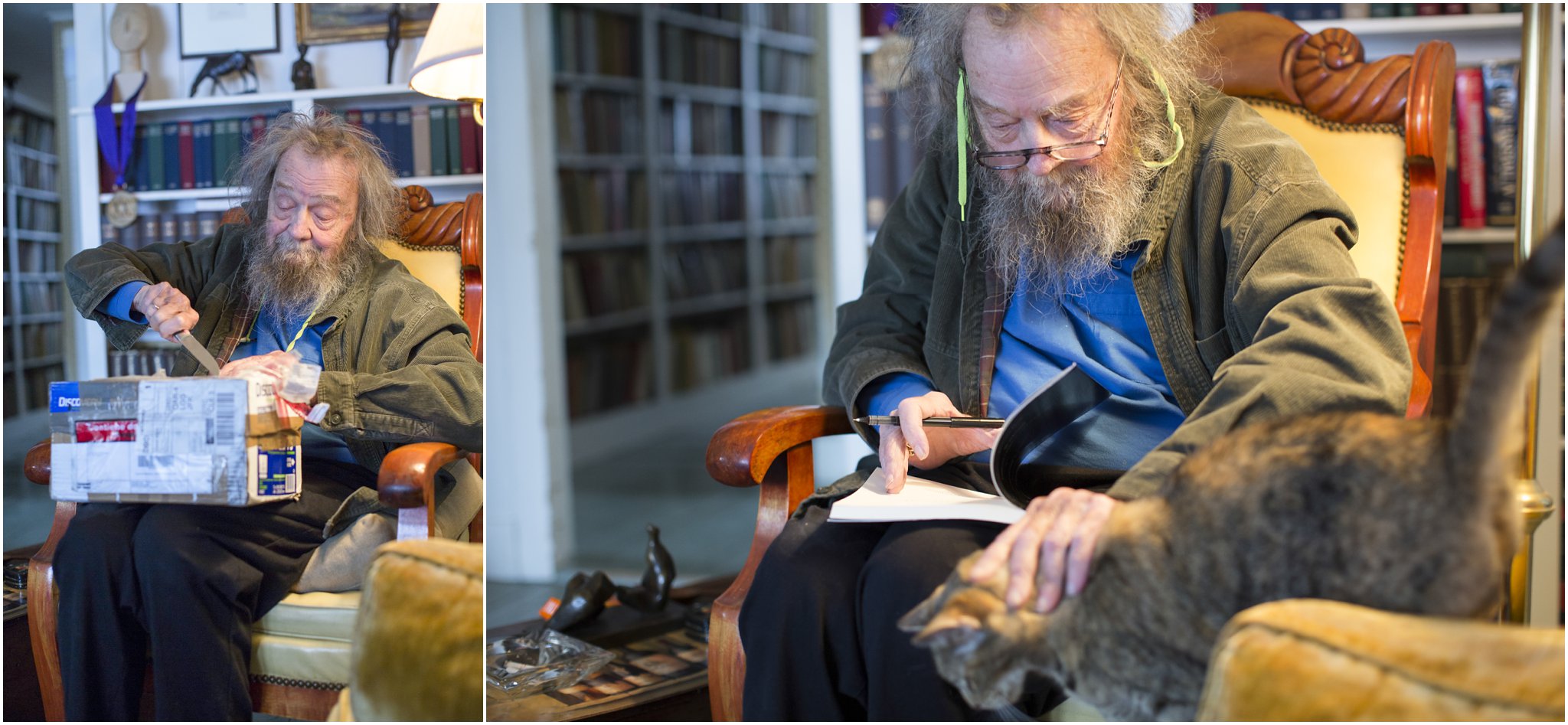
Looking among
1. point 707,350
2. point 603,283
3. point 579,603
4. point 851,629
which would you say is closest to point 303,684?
point 851,629

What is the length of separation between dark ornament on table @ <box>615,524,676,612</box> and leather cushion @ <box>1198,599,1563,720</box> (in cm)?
161

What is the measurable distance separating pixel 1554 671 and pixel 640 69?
15.6 feet

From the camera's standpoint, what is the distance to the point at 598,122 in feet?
16.1

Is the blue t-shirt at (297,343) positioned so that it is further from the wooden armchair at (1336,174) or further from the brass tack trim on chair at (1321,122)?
the brass tack trim on chair at (1321,122)

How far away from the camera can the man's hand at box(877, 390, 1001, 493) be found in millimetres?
1474

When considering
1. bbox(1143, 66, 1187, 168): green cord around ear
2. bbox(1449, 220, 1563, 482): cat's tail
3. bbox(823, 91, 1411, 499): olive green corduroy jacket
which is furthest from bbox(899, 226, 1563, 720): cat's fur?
bbox(1143, 66, 1187, 168): green cord around ear

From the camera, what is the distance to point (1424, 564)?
899 mm

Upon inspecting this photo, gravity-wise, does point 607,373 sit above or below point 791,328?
below

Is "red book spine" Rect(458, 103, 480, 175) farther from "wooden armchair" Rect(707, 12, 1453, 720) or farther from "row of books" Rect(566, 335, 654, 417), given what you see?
"row of books" Rect(566, 335, 654, 417)

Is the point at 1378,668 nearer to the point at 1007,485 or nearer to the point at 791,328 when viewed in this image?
the point at 1007,485

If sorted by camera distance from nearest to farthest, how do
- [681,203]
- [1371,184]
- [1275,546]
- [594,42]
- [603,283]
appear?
[1275,546] < [1371,184] < [594,42] < [603,283] < [681,203]

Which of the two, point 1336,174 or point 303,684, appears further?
point 1336,174

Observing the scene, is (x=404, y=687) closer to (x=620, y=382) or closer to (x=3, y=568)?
(x=3, y=568)

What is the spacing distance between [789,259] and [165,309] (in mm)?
5209
